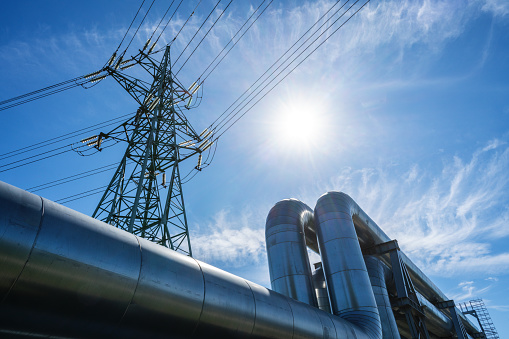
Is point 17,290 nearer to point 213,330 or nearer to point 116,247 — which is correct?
point 116,247

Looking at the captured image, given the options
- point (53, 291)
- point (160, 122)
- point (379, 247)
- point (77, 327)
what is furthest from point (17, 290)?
point (379, 247)

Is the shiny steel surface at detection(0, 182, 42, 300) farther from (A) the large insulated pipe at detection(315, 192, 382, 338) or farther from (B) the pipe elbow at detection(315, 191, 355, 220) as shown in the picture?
(B) the pipe elbow at detection(315, 191, 355, 220)

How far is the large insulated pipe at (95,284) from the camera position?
350cm

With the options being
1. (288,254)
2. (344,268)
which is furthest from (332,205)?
(288,254)

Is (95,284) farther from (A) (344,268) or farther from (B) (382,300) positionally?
(B) (382,300)

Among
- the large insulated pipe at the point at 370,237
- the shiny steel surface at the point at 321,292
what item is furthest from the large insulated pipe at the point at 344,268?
the shiny steel surface at the point at 321,292

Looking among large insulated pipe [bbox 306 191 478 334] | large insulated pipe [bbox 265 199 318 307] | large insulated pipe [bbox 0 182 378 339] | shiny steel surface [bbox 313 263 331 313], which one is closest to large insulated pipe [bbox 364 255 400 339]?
large insulated pipe [bbox 306 191 478 334]

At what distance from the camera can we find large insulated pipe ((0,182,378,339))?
11.5 feet

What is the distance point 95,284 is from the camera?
157 inches

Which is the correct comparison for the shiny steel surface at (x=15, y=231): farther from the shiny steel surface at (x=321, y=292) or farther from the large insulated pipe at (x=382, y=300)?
the shiny steel surface at (x=321, y=292)

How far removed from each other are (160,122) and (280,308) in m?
10.9

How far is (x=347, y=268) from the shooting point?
10914 mm

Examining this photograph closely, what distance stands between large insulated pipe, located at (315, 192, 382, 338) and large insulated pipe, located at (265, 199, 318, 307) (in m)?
0.74

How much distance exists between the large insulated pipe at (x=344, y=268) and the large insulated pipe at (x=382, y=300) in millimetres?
2663
